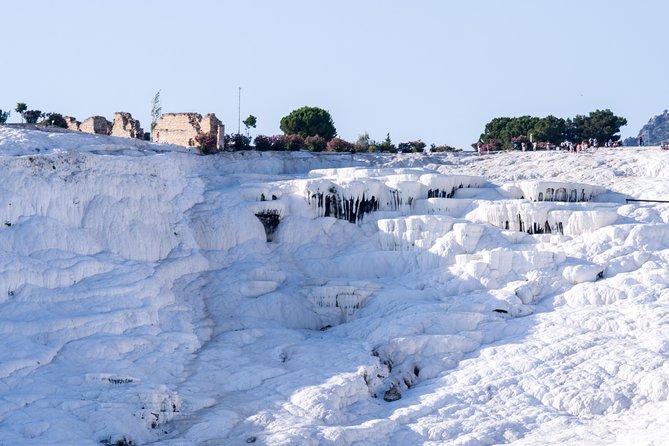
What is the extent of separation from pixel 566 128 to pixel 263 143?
28.2 meters

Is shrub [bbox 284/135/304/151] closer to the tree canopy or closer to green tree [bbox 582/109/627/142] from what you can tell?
the tree canopy

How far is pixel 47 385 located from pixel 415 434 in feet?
32.9

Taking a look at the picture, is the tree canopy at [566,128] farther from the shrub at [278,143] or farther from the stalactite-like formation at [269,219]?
the stalactite-like formation at [269,219]

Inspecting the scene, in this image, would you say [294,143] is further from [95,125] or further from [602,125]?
[602,125]

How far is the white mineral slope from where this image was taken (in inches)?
1485

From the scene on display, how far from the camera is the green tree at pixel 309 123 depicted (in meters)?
76.4

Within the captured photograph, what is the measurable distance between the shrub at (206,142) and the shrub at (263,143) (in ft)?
7.35

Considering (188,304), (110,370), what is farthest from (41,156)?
(110,370)

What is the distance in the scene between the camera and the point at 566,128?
83.9 meters

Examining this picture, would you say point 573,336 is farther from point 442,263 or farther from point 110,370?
point 110,370

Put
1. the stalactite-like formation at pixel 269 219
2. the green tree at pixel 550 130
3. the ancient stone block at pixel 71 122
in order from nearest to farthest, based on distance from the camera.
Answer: the stalactite-like formation at pixel 269 219, the ancient stone block at pixel 71 122, the green tree at pixel 550 130

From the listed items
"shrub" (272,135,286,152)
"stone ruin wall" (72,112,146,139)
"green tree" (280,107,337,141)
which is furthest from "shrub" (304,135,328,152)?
"green tree" (280,107,337,141)

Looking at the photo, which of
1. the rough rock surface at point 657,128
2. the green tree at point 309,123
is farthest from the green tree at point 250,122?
the rough rock surface at point 657,128

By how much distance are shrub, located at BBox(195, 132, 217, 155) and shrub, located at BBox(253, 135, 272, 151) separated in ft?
7.35
